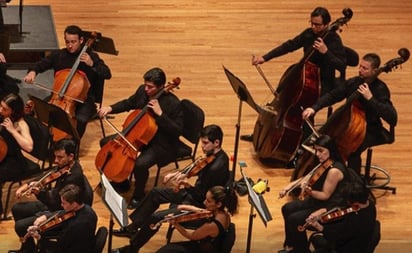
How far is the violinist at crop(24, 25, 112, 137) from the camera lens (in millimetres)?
8016

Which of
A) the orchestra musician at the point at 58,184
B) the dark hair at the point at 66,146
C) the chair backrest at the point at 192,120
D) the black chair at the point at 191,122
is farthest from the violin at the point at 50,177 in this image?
the chair backrest at the point at 192,120

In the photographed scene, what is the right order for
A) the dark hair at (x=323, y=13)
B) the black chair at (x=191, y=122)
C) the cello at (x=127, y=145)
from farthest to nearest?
the dark hair at (x=323, y=13), the black chair at (x=191, y=122), the cello at (x=127, y=145)

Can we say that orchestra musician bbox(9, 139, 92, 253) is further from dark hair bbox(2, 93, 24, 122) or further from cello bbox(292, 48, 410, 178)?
cello bbox(292, 48, 410, 178)

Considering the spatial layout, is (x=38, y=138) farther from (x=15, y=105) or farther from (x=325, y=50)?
(x=325, y=50)

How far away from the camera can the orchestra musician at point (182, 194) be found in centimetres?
685

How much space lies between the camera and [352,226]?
6.42m

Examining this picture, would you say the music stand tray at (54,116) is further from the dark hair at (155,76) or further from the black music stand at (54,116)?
the dark hair at (155,76)

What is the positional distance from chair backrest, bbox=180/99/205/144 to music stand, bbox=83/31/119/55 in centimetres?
79

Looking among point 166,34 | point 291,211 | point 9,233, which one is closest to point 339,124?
point 291,211

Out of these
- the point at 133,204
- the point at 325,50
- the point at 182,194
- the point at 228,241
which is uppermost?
the point at 325,50

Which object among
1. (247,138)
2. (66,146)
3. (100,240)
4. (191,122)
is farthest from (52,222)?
(247,138)

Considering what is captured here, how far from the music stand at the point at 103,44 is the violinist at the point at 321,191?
2.08 m

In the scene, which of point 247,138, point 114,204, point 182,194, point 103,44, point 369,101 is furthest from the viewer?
point 247,138

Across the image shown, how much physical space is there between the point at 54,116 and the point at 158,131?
0.89 metres
